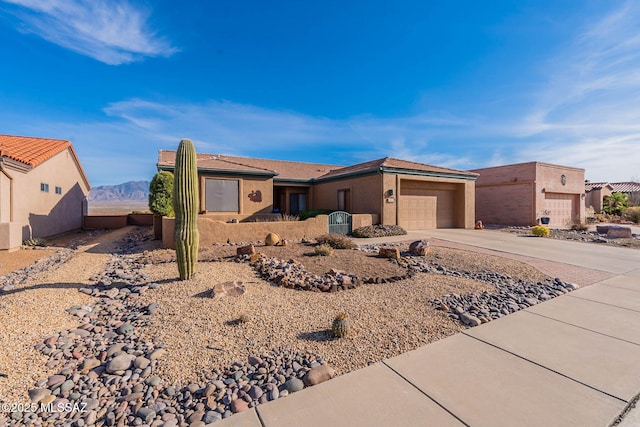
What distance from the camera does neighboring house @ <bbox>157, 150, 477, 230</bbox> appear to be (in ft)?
51.4

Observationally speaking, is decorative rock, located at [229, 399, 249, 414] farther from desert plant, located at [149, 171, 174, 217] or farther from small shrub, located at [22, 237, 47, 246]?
small shrub, located at [22, 237, 47, 246]

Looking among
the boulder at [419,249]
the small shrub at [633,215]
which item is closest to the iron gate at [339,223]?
the boulder at [419,249]

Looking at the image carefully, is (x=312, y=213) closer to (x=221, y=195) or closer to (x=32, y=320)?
(x=221, y=195)

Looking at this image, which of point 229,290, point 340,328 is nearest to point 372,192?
point 229,290

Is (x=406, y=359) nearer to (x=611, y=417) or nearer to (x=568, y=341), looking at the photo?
(x=611, y=417)

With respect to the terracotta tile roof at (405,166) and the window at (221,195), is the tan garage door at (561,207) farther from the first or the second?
the window at (221,195)

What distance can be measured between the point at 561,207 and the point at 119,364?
30161mm

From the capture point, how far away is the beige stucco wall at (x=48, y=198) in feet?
38.0

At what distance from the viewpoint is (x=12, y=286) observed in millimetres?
5895

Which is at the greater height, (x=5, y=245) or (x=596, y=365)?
(x=5, y=245)

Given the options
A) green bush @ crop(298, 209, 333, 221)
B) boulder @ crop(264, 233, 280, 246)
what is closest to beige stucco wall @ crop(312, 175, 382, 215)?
green bush @ crop(298, 209, 333, 221)

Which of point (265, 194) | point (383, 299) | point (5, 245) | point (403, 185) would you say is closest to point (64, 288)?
point (383, 299)

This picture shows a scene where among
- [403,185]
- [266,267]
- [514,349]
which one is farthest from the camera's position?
[403,185]

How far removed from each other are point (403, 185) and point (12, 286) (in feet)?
54.2
